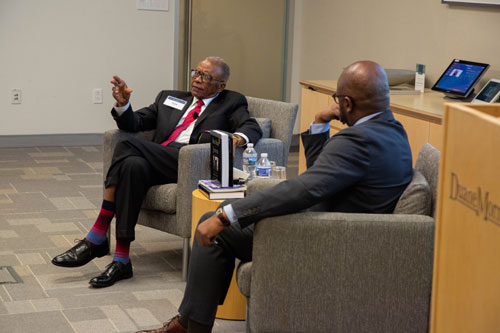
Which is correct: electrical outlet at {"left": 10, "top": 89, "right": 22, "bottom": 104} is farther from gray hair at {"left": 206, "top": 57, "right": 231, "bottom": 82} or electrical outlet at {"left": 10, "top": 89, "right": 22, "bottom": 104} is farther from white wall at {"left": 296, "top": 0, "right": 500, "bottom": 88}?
gray hair at {"left": 206, "top": 57, "right": 231, "bottom": 82}

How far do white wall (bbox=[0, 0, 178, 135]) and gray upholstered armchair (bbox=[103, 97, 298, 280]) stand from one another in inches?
133

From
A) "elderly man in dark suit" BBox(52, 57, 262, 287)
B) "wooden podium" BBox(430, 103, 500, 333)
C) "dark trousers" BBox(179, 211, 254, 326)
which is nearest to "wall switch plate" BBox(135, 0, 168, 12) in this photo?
"elderly man in dark suit" BBox(52, 57, 262, 287)

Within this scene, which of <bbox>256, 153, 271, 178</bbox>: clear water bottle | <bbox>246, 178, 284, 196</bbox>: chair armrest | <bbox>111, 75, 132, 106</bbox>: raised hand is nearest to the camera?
<bbox>246, 178, 284, 196</bbox>: chair armrest

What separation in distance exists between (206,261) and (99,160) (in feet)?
14.5

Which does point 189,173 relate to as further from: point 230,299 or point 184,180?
point 230,299

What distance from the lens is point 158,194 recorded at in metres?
3.88

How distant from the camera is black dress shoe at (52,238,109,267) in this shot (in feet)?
12.4

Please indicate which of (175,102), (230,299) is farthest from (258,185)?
(175,102)

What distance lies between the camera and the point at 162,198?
12.7 ft

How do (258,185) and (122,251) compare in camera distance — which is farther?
(122,251)

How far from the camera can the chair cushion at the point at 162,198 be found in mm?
3834

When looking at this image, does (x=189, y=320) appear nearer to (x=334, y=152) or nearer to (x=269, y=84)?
(x=334, y=152)

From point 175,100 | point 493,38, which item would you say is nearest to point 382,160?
point 175,100

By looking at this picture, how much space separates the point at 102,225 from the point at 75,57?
3.93m
